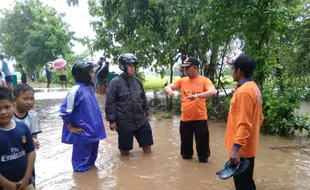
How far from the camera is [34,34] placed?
92.3 feet

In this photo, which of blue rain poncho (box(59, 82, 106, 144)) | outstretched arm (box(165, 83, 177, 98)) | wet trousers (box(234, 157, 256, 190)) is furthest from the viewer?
outstretched arm (box(165, 83, 177, 98))

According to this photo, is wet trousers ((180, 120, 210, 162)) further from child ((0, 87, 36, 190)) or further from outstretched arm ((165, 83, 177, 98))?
child ((0, 87, 36, 190))

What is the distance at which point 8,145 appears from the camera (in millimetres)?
2371

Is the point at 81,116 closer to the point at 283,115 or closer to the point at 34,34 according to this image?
the point at 283,115

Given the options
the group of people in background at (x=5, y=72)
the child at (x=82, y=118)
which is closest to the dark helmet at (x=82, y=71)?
the child at (x=82, y=118)

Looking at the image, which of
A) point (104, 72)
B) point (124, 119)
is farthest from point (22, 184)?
point (104, 72)

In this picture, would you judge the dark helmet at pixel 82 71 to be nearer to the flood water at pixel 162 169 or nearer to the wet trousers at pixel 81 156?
the wet trousers at pixel 81 156

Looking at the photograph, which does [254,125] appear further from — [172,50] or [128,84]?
[172,50]

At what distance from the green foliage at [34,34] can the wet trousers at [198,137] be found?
927 inches

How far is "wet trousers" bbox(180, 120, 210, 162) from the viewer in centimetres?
482

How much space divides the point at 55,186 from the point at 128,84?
6.94 feet

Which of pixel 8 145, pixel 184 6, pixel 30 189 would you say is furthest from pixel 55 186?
pixel 184 6

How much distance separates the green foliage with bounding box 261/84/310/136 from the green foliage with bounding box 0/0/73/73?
2271 cm

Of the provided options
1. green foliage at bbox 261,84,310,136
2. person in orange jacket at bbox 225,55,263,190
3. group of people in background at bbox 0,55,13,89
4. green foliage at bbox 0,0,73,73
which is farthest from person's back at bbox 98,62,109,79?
green foliage at bbox 0,0,73,73
